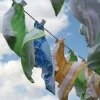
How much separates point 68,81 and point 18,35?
627 millimetres

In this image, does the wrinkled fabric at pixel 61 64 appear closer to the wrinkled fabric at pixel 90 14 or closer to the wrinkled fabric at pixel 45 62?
the wrinkled fabric at pixel 45 62

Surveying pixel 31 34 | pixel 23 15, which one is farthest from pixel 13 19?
pixel 31 34

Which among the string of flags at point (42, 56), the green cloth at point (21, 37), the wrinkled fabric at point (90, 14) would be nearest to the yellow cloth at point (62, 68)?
the string of flags at point (42, 56)

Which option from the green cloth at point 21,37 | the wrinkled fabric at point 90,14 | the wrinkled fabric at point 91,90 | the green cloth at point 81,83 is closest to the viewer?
the wrinkled fabric at point 90,14

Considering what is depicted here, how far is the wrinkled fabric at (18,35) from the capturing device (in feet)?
10.6

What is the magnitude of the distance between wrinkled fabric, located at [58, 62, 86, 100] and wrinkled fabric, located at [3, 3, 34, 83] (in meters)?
0.42

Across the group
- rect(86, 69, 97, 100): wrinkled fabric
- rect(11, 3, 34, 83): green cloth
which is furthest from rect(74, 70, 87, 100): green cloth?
rect(11, 3, 34, 83): green cloth

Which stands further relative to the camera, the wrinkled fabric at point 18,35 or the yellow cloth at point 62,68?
the yellow cloth at point 62,68

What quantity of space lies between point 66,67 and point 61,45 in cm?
30

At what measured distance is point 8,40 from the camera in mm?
3189

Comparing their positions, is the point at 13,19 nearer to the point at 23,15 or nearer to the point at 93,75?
the point at 23,15

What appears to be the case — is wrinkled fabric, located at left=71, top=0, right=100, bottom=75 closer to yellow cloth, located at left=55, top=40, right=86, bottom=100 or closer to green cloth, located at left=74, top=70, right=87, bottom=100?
yellow cloth, located at left=55, top=40, right=86, bottom=100

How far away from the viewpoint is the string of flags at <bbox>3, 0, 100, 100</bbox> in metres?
3.29

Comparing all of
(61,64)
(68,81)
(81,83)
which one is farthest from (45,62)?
(81,83)
